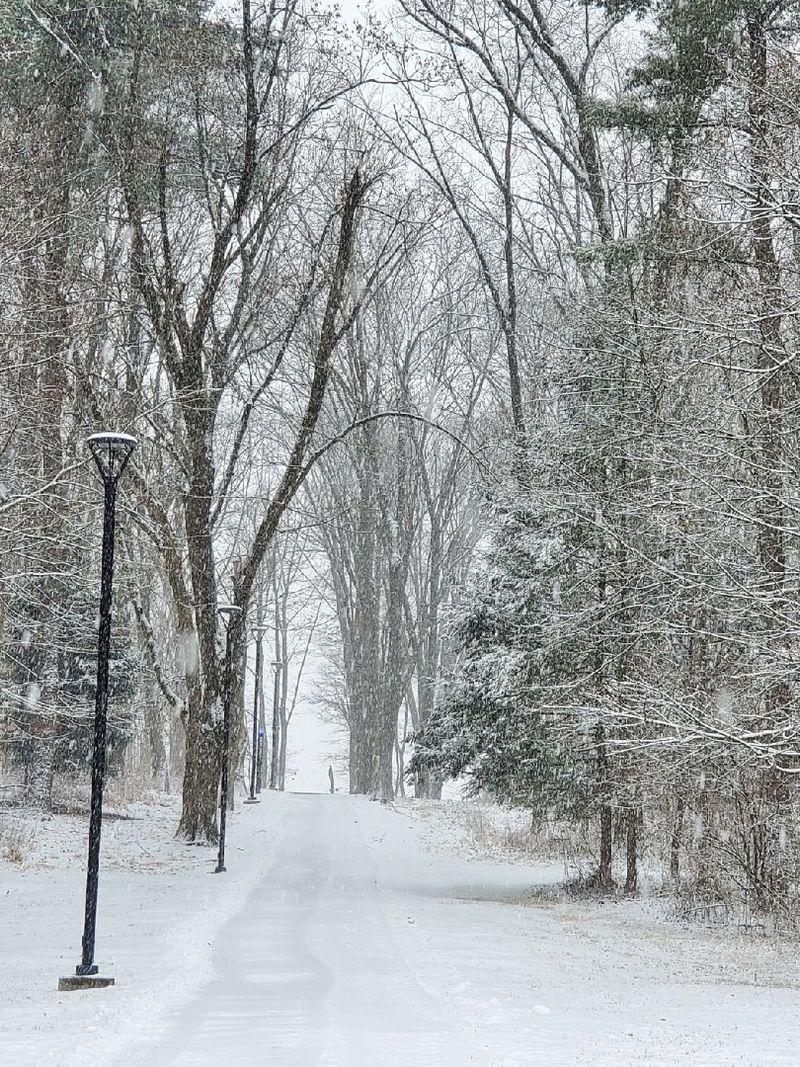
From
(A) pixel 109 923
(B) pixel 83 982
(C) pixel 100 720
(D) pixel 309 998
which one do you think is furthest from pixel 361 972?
(A) pixel 109 923

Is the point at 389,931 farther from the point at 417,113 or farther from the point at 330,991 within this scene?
the point at 417,113

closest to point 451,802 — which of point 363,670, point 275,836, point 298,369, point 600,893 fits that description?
point 363,670

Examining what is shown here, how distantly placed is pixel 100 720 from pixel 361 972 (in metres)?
3.14

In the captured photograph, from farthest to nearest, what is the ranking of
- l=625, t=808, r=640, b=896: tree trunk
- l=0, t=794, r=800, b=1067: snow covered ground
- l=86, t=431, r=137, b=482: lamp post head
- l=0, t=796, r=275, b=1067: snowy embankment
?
1. l=625, t=808, r=640, b=896: tree trunk
2. l=86, t=431, r=137, b=482: lamp post head
3. l=0, t=796, r=275, b=1067: snowy embankment
4. l=0, t=794, r=800, b=1067: snow covered ground

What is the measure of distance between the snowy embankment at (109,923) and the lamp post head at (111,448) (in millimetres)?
4347

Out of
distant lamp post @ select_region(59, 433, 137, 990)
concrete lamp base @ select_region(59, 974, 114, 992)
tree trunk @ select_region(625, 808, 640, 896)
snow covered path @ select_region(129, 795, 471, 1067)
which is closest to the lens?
snow covered path @ select_region(129, 795, 471, 1067)

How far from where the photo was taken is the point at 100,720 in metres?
10.1

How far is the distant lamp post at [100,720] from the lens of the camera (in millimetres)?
9344

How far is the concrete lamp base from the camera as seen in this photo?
29.6 ft

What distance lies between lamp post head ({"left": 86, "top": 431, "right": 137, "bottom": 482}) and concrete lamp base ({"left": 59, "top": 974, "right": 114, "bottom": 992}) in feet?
13.8

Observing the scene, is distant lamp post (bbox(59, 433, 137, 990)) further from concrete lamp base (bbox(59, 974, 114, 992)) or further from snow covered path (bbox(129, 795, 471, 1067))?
snow covered path (bbox(129, 795, 471, 1067))

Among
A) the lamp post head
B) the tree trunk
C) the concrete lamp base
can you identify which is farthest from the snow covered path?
the lamp post head

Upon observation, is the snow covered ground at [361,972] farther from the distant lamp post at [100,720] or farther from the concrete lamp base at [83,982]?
the distant lamp post at [100,720]

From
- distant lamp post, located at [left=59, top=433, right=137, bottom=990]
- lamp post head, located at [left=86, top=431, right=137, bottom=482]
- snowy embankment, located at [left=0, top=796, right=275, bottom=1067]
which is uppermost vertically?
lamp post head, located at [left=86, top=431, right=137, bottom=482]
